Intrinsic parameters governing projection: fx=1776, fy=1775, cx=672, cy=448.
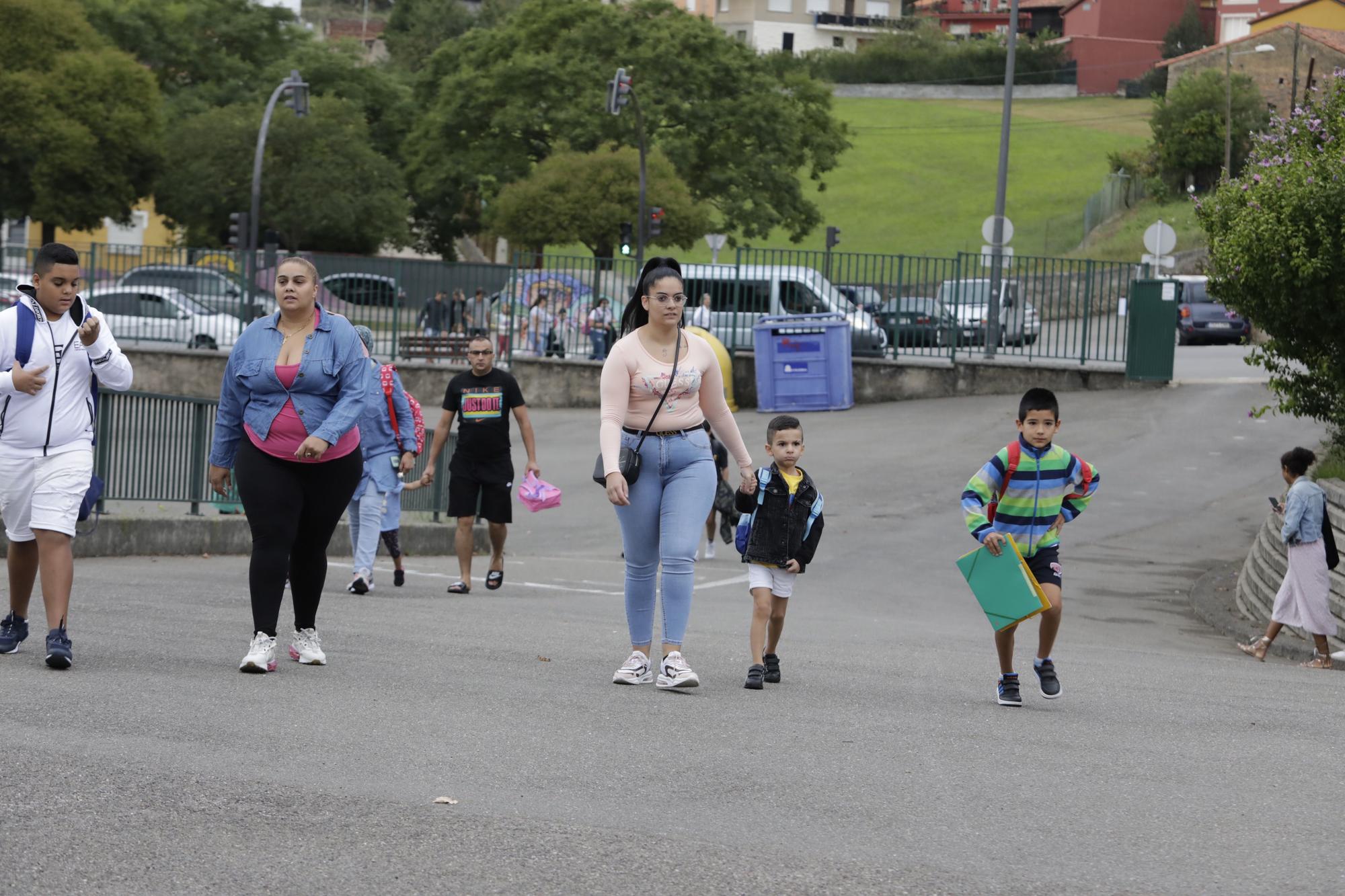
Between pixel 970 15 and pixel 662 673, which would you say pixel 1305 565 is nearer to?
pixel 662 673

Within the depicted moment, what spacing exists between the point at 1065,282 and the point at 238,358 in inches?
891

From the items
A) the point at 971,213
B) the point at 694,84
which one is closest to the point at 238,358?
the point at 694,84

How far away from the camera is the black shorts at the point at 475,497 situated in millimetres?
12180

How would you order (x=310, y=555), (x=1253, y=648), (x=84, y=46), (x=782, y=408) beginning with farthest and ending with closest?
(x=84, y=46)
(x=782, y=408)
(x=1253, y=648)
(x=310, y=555)

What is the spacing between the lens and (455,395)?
1209 centimetres

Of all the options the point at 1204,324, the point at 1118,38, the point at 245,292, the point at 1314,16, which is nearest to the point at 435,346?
the point at 245,292

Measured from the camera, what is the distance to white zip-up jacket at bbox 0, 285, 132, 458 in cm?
712

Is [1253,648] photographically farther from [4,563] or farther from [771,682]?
[4,563]

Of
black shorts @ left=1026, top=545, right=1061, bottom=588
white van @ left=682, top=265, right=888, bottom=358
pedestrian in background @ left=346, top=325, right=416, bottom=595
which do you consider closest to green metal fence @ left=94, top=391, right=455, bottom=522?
pedestrian in background @ left=346, top=325, right=416, bottom=595

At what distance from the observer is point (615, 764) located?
19.3ft

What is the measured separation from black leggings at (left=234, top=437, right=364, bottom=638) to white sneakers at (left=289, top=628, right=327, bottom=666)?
0.35m

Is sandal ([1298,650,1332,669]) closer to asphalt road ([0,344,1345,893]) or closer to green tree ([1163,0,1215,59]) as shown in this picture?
asphalt road ([0,344,1345,893])

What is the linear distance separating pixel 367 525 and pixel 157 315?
67.7ft

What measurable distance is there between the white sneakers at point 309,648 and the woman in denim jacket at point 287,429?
0.33 m
